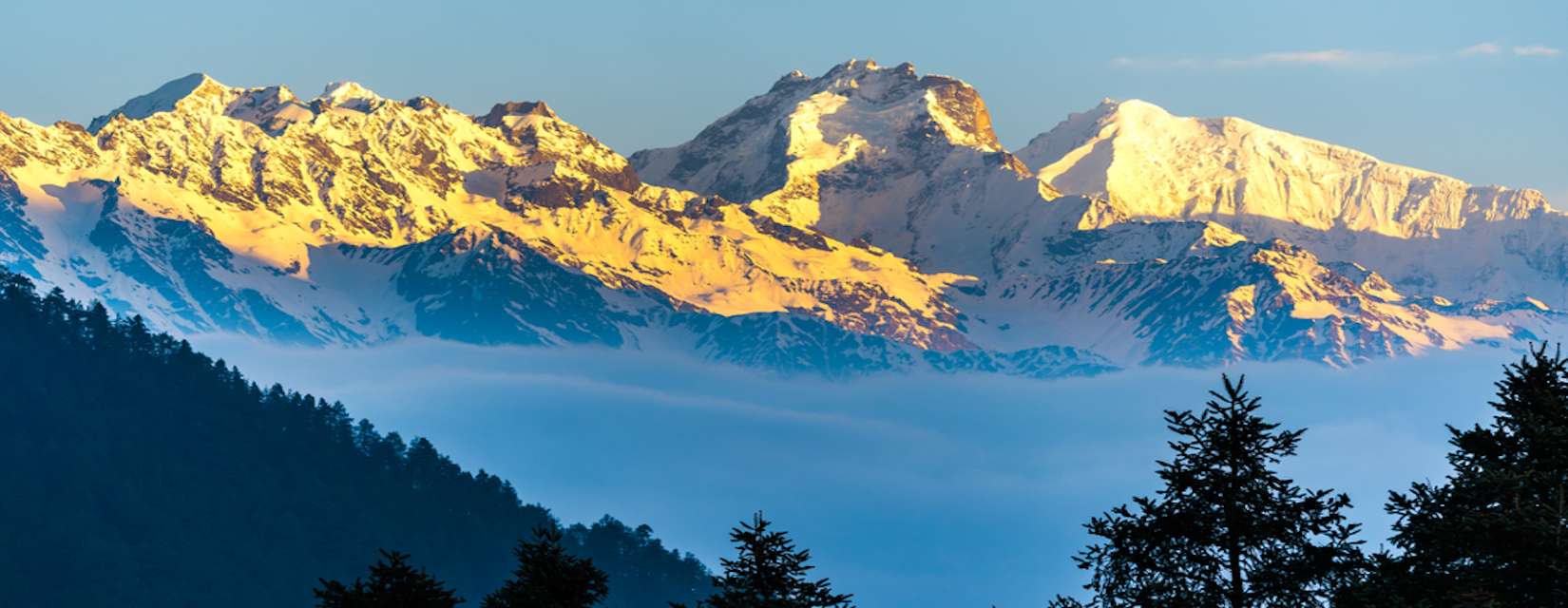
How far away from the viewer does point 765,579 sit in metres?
47.0

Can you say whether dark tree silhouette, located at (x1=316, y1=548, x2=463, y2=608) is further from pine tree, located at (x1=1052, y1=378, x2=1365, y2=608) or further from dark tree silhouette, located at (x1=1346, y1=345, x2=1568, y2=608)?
dark tree silhouette, located at (x1=1346, y1=345, x2=1568, y2=608)

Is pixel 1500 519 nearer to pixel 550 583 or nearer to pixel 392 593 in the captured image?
pixel 550 583

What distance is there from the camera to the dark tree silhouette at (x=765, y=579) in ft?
152

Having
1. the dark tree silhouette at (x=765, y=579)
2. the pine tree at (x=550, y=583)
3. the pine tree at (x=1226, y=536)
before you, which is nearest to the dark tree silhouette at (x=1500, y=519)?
the pine tree at (x=1226, y=536)

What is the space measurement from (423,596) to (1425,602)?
67.8 ft

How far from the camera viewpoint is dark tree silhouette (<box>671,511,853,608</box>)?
152ft

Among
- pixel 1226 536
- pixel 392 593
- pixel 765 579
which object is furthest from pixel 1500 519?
pixel 392 593

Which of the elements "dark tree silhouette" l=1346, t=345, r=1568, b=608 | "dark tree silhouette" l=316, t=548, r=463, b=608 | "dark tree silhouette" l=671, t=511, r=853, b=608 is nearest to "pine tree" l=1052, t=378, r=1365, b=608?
"dark tree silhouette" l=1346, t=345, r=1568, b=608

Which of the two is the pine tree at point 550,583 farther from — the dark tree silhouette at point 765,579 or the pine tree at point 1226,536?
the pine tree at point 1226,536

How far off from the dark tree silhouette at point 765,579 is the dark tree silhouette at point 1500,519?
11292mm

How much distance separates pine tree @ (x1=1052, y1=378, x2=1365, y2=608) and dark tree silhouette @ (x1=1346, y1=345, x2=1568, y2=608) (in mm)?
1261

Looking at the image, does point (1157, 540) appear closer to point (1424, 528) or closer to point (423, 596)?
point (1424, 528)

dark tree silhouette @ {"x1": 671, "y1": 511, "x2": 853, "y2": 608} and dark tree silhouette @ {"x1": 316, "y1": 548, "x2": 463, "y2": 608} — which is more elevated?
dark tree silhouette @ {"x1": 671, "y1": 511, "x2": 853, "y2": 608}

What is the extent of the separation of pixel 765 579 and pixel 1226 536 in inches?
405
